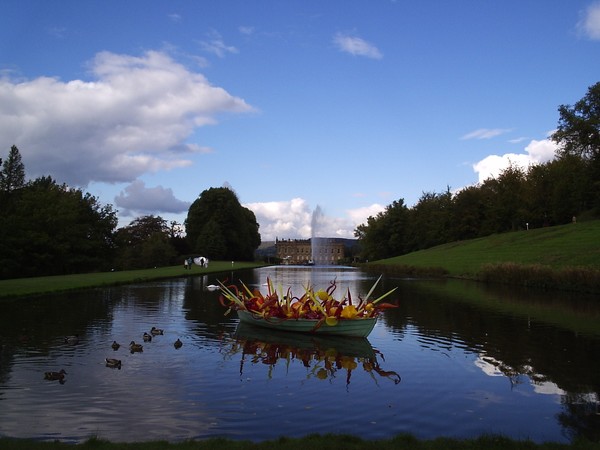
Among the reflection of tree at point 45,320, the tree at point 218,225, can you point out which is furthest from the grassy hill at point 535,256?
the tree at point 218,225

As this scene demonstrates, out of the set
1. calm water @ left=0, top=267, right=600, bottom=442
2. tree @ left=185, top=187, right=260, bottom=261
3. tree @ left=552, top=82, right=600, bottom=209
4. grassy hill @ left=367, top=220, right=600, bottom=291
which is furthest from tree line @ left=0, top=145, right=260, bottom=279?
tree @ left=552, top=82, right=600, bottom=209

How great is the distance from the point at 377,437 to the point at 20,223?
45339 millimetres

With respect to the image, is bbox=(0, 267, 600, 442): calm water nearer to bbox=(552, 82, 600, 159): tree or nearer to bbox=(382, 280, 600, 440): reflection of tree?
bbox=(382, 280, 600, 440): reflection of tree

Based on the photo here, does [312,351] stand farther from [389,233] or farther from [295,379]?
[389,233]

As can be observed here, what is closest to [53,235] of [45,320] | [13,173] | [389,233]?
[13,173]

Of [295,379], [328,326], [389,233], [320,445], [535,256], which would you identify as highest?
[389,233]

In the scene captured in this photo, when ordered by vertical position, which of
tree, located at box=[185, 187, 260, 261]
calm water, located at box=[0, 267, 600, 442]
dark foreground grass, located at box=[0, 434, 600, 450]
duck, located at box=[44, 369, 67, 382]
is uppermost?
tree, located at box=[185, 187, 260, 261]

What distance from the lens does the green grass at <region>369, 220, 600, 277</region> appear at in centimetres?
3897

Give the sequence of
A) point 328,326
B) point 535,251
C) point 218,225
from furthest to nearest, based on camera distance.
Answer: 1. point 218,225
2. point 535,251
3. point 328,326

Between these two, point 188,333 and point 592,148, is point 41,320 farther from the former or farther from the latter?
point 592,148

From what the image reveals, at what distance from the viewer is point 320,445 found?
6512 millimetres

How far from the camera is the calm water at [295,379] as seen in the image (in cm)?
816

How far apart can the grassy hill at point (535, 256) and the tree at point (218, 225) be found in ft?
140

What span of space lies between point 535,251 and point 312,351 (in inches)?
1549
